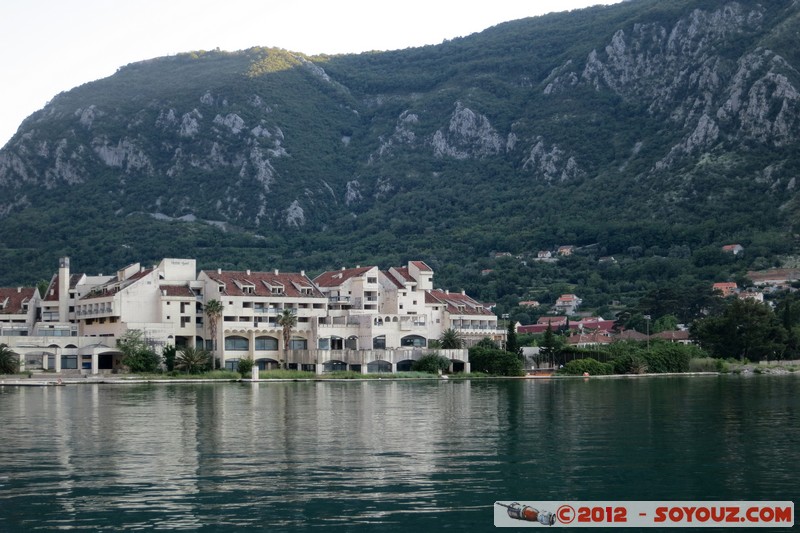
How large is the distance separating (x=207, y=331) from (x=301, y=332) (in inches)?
383

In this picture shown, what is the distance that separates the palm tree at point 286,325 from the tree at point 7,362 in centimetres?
2555

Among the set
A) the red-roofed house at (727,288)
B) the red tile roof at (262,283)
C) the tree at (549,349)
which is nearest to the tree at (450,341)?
the tree at (549,349)

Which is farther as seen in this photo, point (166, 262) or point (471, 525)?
point (166, 262)

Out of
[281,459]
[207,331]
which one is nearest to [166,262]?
[207,331]

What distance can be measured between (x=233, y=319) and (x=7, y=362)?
22336mm

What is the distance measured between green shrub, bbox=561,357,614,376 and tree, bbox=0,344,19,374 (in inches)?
2125

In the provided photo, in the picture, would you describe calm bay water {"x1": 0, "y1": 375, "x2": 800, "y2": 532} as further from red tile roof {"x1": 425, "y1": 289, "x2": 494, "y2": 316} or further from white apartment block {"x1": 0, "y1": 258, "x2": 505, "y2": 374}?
red tile roof {"x1": 425, "y1": 289, "x2": 494, "y2": 316}

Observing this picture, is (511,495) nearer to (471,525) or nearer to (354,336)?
(471,525)

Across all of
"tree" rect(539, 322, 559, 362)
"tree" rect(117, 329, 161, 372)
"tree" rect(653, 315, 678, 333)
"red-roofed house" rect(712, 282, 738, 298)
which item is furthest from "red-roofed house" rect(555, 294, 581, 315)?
"tree" rect(117, 329, 161, 372)

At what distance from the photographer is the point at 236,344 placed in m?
116

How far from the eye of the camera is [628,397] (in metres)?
78.6

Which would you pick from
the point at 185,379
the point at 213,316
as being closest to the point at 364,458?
the point at 185,379

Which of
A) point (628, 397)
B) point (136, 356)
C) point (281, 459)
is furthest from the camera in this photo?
point (136, 356)

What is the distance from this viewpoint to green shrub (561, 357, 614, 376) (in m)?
117
